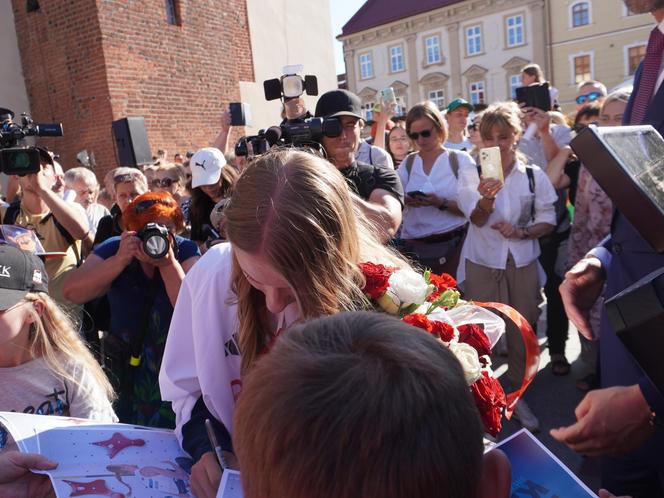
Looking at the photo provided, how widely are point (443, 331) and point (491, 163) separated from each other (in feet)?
7.44

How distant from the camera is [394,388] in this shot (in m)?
0.60

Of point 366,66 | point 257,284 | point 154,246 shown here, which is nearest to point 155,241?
point 154,246

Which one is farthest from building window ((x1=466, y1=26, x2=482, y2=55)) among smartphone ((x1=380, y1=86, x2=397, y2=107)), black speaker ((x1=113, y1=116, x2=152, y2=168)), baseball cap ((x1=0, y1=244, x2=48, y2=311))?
baseball cap ((x1=0, y1=244, x2=48, y2=311))

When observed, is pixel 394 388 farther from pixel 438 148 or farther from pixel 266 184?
pixel 438 148

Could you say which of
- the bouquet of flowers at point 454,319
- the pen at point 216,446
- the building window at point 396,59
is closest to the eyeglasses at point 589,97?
the bouquet of flowers at point 454,319

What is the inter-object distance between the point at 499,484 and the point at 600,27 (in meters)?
33.3

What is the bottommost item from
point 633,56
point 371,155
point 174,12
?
point 371,155

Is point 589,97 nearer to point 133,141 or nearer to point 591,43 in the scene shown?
point 133,141

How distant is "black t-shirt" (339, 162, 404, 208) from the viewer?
274cm

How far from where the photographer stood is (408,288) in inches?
47.8

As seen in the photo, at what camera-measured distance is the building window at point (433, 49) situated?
3291cm

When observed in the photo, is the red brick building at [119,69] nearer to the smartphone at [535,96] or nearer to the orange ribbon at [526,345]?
the smartphone at [535,96]

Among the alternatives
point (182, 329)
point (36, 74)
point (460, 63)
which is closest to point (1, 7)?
point (36, 74)

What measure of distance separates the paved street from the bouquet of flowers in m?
1.83
